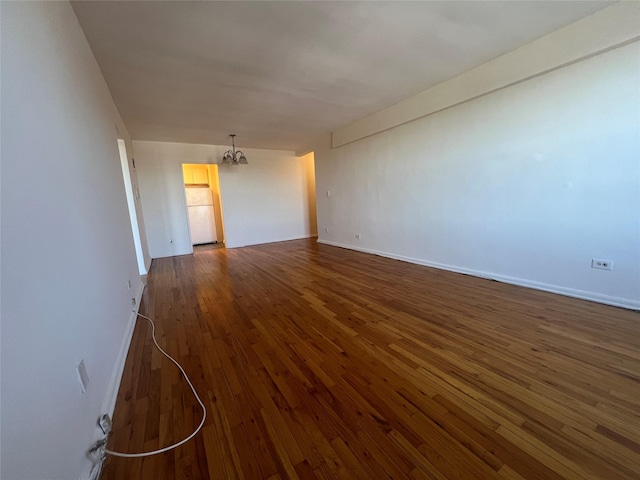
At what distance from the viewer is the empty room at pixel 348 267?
100 centimetres

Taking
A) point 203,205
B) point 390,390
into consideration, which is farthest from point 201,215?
point 390,390

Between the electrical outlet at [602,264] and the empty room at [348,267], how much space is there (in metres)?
0.07

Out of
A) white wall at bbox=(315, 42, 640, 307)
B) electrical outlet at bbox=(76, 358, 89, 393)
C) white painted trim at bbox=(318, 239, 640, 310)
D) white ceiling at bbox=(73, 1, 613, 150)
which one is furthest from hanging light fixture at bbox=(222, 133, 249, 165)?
electrical outlet at bbox=(76, 358, 89, 393)

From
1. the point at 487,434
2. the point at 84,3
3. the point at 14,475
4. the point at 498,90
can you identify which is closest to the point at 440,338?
the point at 487,434

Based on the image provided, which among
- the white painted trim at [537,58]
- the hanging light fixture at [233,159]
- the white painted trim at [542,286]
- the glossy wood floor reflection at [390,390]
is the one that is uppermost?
the white painted trim at [537,58]

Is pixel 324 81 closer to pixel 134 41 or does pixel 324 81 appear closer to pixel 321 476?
pixel 134 41

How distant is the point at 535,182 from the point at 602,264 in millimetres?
994

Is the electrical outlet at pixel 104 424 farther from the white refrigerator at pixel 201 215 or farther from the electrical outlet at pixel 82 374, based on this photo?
the white refrigerator at pixel 201 215

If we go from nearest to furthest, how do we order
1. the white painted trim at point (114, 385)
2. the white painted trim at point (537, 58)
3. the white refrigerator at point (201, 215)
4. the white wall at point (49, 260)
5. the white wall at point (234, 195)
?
1. the white wall at point (49, 260)
2. the white painted trim at point (114, 385)
3. the white painted trim at point (537, 58)
4. the white wall at point (234, 195)
5. the white refrigerator at point (201, 215)

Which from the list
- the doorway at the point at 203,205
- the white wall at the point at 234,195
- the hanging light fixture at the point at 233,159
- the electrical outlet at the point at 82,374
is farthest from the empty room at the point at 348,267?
the doorway at the point at 203,205

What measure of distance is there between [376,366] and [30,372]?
1580mm

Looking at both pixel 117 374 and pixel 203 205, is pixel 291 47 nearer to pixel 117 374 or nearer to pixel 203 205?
pixel 117 374

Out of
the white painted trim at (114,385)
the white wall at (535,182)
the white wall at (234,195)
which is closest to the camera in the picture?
the white painted trim at (114,385)

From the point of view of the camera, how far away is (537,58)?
99.3 inches
